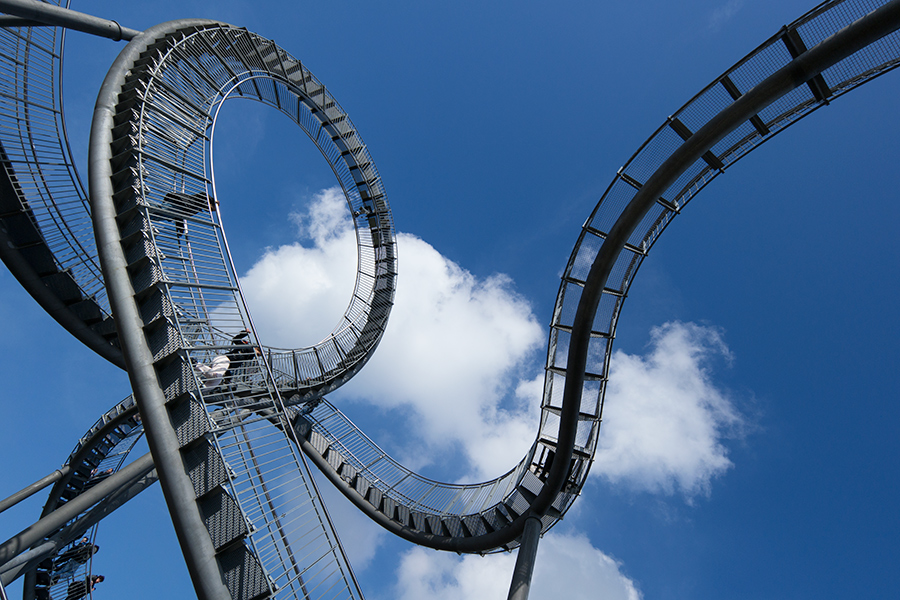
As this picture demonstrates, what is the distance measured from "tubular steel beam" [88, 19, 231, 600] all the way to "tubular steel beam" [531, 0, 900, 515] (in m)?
6.77

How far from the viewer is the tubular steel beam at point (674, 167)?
7102 millimetres

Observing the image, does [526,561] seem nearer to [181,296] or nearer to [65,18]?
[181,296]

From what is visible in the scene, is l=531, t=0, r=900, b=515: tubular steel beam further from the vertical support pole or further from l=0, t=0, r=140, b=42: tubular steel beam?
l=0, t=0, r=140, b=42: tubular steel beam

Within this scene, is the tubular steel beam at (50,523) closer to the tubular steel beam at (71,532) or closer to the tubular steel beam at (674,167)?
the tubular steel beam at (71,532)

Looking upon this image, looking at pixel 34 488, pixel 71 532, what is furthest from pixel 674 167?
pixel 34 488

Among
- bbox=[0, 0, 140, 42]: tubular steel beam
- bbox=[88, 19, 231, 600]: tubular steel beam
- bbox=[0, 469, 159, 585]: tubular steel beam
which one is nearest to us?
bbox=[88, 19, 231, 600]: tubular steel beam

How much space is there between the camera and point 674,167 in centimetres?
858

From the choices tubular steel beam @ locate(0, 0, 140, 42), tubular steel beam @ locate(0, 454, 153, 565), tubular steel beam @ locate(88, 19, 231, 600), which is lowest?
tubular steel beam @ locate(0, 454, 153, 565)

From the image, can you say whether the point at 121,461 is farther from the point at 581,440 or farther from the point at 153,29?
the point at 581,440

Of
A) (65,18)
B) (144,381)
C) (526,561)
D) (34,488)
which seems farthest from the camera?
(34,488)

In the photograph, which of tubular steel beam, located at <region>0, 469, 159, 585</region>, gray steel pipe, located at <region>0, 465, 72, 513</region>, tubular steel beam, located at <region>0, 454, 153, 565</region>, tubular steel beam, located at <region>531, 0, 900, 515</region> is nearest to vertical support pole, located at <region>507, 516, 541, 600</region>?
tubular steel beam, located at <region>531, 0, 900, 515</region>

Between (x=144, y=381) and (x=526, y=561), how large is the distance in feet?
25.9

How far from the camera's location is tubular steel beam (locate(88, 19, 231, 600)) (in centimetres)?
634

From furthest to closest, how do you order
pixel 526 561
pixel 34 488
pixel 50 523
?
pixel 34 488 < pixel 526 561 < pixel 50 523
